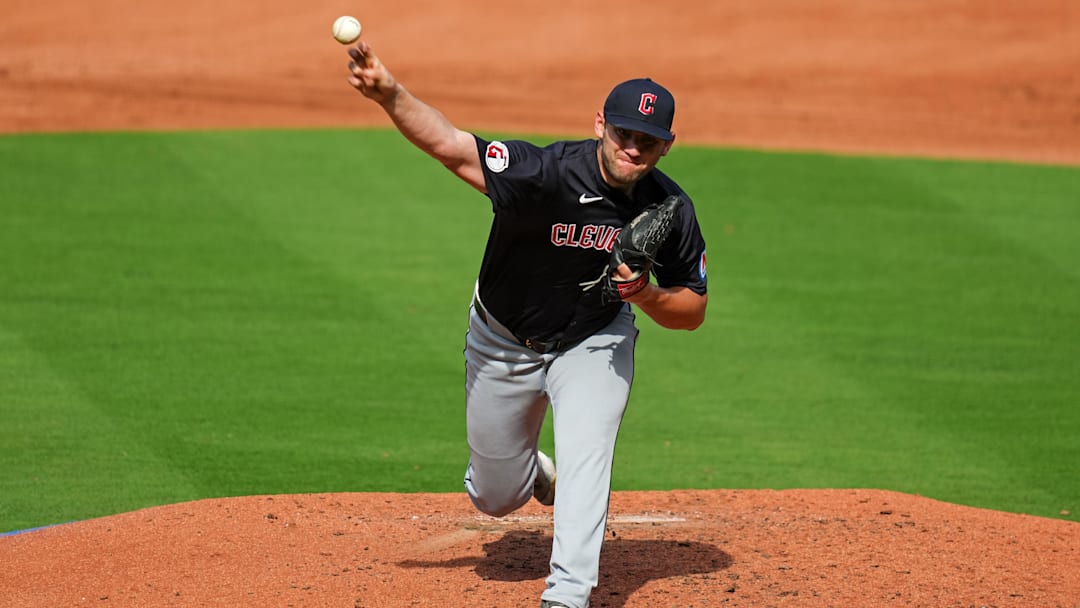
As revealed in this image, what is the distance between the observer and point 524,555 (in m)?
6.27

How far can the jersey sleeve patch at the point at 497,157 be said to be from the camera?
524 centimetres

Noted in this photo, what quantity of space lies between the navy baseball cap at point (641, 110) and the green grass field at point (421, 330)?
312 centimetres

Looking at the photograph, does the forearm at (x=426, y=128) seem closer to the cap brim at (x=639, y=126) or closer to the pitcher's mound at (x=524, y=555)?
the cap brim at (x=639, y=126)

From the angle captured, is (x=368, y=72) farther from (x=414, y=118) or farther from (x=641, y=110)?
(x=641, y=110)

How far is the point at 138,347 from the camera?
9.53 m

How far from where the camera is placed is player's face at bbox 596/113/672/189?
5.26 meters

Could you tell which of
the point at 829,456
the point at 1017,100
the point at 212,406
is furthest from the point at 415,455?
the point at 1017,100

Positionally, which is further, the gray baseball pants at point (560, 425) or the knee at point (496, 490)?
the knee at point (496, 490)

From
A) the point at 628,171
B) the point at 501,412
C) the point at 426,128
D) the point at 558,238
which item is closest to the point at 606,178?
the point at 628,171

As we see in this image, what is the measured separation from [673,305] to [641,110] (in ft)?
2.55

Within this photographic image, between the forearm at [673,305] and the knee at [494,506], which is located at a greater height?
the forearm at [673,305]

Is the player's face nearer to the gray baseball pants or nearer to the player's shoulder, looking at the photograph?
the player's shoulder

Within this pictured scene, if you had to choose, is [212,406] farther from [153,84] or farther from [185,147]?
[153,84]

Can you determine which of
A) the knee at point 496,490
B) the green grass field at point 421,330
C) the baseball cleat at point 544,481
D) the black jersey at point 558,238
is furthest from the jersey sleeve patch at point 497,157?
the green grass field at point 421,330
